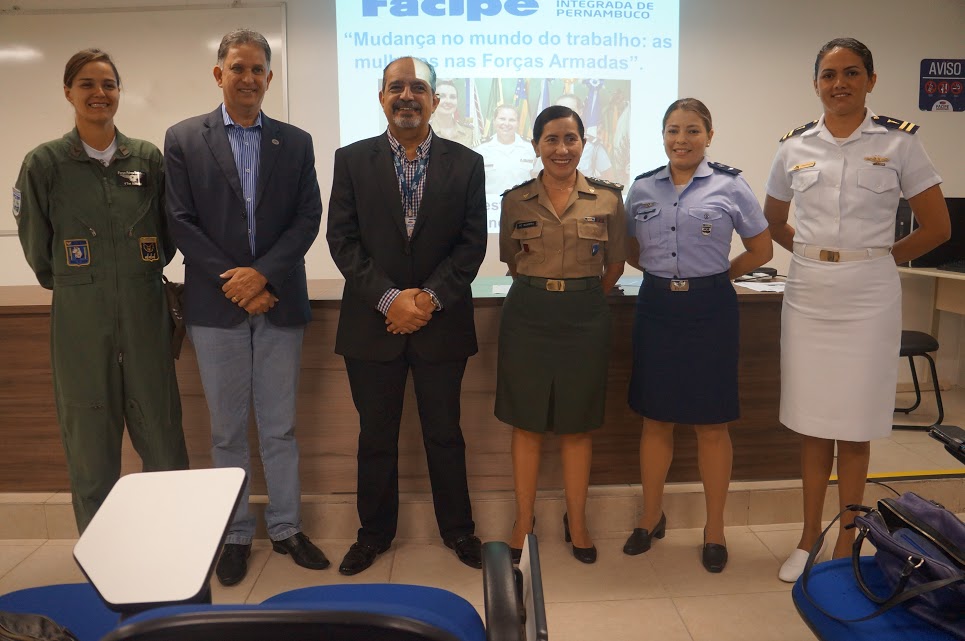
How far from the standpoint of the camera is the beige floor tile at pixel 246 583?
94.5 inches

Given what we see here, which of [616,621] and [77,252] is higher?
[77,252]

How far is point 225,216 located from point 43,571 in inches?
59.7

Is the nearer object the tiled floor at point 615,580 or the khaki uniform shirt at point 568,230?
the tiled floor at point 615,580

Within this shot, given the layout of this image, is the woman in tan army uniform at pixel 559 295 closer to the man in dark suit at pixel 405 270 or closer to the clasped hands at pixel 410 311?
the man in dark suit at pixel 405 270

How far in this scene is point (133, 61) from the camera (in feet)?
14.9

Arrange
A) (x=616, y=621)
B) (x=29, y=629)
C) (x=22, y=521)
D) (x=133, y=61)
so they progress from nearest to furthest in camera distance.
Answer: (x=29, y=629)
(x=616, y=621)
(x=22, y=521)
(x=133, y=61)

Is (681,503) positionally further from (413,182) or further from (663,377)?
(413,182)

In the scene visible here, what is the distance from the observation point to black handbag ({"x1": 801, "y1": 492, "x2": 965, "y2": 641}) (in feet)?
4.46

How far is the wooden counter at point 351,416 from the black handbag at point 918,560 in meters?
1.28

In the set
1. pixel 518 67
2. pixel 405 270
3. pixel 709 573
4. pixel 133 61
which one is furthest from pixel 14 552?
pixel 518 67

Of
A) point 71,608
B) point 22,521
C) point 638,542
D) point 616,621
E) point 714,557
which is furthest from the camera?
point 22,521

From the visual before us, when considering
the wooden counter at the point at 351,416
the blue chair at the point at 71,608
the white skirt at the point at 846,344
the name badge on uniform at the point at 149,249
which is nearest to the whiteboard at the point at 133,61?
the wooden counter at the point at 351,416

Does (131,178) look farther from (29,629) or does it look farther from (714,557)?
(714,557)

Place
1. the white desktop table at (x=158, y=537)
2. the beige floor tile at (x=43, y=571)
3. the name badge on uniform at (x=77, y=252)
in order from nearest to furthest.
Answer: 1. the white desktop table at (x=158, y=537)
2. the name badge on uniform at (x=77, y=252)
3. the beige floor tile at (x=43, y=571)
